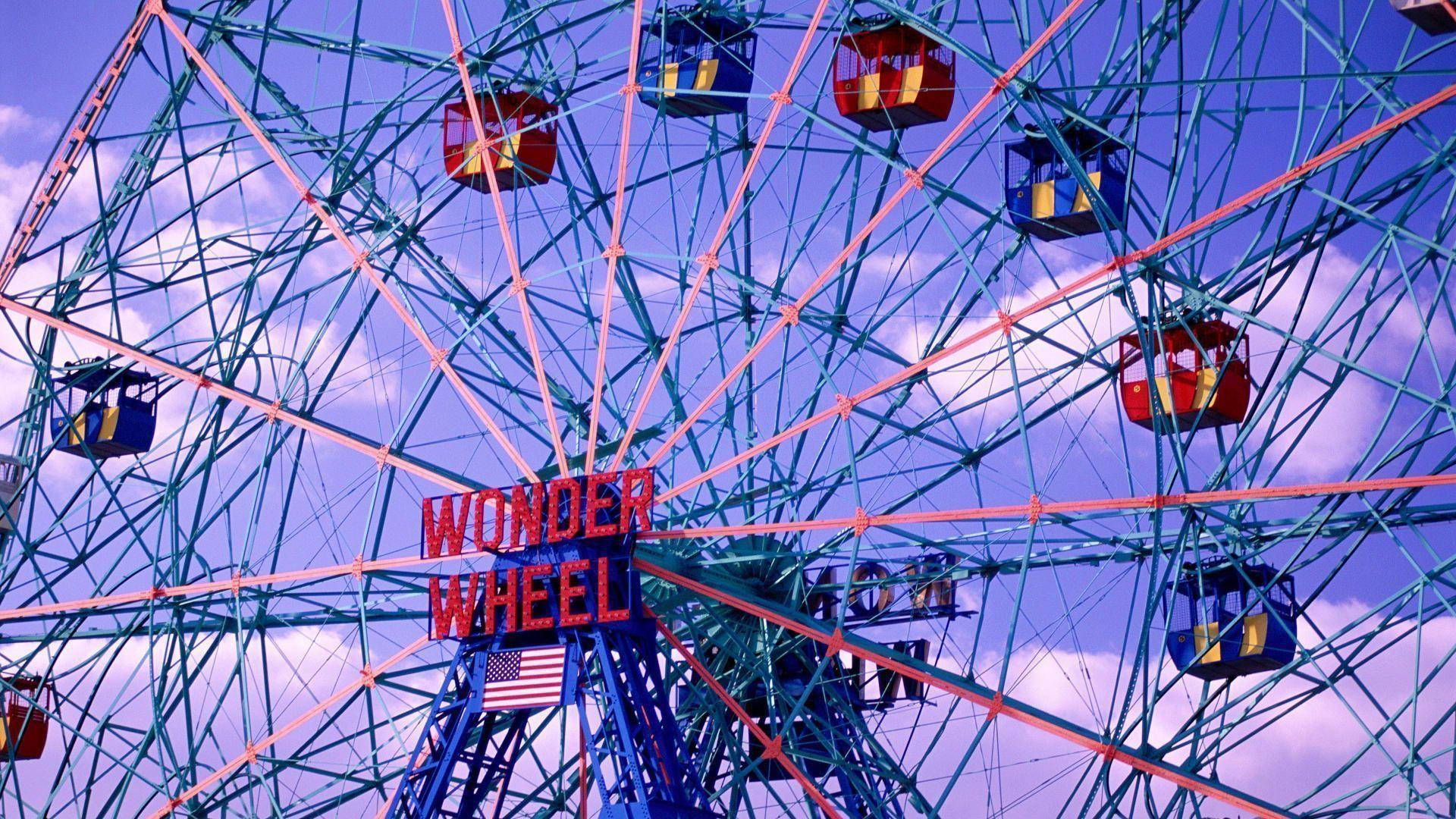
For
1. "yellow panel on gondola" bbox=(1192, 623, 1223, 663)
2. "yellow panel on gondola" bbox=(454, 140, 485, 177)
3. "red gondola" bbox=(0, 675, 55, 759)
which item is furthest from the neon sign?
"red gondola" bbox=(0, 675, 55, 759)

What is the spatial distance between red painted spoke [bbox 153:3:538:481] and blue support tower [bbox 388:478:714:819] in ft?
3.48

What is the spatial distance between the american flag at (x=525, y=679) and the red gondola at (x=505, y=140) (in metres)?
8.18

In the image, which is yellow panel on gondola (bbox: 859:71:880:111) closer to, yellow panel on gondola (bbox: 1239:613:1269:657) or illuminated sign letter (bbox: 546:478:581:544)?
illuminated sign letter (bbox: 546:478:581:544)

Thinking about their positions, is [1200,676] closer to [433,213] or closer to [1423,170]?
[1423,170]

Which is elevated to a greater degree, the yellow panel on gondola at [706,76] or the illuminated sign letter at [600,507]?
the yellow panel on gondola at [706,76]

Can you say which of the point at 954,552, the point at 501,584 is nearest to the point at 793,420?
the point at 954,552

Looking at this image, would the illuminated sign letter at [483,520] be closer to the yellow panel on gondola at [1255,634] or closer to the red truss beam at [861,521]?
the red truss beam at [861,521]

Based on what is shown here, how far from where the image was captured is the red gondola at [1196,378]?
33.0m

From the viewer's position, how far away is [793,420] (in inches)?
1391

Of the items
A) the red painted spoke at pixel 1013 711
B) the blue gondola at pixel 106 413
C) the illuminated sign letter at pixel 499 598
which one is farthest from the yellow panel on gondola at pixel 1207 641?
the blue gondola at pixel 106 413

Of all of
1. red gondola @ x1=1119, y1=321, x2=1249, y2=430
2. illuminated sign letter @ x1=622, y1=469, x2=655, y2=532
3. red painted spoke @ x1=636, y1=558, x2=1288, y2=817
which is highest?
red gondola @ x1=1119, y1=321, x2=1249, y2=430

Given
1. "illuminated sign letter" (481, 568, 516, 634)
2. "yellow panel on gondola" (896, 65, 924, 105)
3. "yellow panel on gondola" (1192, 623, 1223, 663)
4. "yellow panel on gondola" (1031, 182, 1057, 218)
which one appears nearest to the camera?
"illuminated sign letter" (481, 568, 516, 634)

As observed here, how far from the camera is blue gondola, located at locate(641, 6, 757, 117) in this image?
3459 centimetres

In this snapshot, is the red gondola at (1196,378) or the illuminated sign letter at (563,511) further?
the red gondola at (1196,378)
